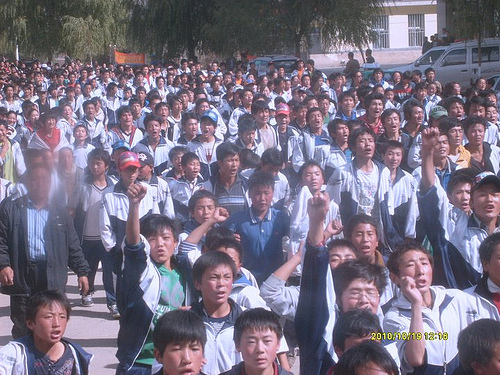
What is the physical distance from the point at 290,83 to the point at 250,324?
42.2 ft

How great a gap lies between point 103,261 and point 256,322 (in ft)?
13.3

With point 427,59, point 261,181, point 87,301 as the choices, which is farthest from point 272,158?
point 427,59

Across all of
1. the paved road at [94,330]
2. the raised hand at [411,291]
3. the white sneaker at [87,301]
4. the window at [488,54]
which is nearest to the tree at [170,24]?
the window at [488,54]

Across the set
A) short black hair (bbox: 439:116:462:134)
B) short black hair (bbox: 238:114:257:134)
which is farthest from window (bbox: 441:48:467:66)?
short black hair (bbox: 439:116:462:134)

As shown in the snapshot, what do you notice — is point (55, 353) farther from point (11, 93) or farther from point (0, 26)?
point (0, 26)

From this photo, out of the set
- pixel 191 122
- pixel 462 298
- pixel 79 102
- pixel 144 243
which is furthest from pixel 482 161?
pixel 79 102

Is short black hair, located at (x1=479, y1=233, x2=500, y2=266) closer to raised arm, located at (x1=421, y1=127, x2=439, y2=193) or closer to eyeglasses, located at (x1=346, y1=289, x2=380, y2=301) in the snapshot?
eyeglasses, located at (x1=346, y1=289, x2=380, y2=301)

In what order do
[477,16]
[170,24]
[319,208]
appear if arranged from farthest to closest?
1. [170,24]
2. [477,16]
3. [319,208]

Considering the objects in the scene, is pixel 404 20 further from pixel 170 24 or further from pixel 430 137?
pixel 430 137

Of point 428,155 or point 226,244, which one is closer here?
point 226,244

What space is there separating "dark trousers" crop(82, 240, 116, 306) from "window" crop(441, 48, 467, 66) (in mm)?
18194

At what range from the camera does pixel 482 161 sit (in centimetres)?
789

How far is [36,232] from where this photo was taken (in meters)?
5.84

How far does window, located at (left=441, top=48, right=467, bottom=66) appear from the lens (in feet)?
79.5
